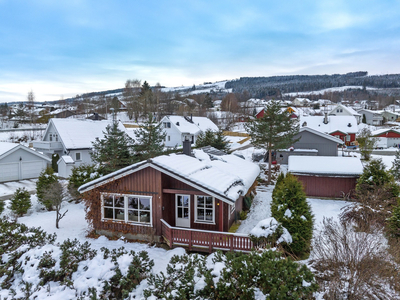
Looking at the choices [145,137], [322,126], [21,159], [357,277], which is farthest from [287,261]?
[322,126]

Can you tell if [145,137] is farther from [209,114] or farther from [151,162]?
[209,114]

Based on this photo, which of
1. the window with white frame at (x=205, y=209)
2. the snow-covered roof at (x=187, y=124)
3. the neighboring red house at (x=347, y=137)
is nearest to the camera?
the window with white frame at (x=205, y=209)

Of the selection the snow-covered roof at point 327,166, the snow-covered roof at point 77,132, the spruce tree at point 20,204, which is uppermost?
the snow-covered roof at point 77,132

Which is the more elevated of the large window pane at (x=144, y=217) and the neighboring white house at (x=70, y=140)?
the neighboring white house at (x=70, y=140)

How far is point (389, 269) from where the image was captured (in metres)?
6.95

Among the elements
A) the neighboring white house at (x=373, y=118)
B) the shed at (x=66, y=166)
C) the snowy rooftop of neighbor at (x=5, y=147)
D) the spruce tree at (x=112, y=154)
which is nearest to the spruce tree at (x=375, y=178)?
the spruce tree at (x=112, y=154)

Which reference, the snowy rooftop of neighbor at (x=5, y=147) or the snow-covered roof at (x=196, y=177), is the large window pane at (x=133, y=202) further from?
the snowy rooftop of neighbor at (x=5, y=147)

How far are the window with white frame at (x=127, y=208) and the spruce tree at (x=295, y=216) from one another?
5.91 m

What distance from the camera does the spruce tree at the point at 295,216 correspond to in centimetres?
1070

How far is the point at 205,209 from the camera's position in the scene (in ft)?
42.0

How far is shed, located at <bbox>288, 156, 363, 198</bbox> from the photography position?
19594 millimetres

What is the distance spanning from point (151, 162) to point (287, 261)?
295 inches

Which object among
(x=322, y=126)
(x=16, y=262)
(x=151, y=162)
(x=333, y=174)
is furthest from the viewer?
(x=322, y=126)

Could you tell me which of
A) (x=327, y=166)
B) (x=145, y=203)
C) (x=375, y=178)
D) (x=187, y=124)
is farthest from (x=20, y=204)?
(x=187, y=124)
